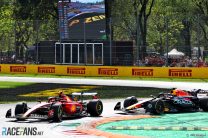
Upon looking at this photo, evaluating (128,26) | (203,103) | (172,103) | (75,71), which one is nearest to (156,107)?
(172,103)

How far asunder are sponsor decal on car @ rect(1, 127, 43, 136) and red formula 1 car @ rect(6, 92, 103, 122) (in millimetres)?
1336

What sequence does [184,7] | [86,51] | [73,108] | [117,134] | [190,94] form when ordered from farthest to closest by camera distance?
[184,7]
[86,51]
[190,94]
[73,108]
[117,134]

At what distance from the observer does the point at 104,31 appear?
4316 cm

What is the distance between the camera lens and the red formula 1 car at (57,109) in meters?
14.4

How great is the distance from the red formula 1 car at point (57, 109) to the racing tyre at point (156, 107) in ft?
5.18

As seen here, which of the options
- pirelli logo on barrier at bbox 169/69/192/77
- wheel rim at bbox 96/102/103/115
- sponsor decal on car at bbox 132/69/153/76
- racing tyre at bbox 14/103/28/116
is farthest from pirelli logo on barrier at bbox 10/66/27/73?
racing tyre at bbox 14/103/28/116

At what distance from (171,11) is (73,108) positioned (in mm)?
50938

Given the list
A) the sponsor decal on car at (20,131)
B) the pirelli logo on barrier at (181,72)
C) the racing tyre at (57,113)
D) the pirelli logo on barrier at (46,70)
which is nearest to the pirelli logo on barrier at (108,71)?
the pirelli logo on barrier at (46,70)

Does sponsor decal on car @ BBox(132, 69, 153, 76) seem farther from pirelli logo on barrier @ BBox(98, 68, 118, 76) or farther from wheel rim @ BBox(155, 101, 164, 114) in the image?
wheel rim @ BBox(155, 101, 164, 114)

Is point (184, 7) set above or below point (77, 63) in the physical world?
above

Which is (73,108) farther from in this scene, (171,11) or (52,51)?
(171,11)

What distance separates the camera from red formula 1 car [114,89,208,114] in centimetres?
1602

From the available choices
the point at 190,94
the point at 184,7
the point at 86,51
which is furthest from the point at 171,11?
the point at 190,94

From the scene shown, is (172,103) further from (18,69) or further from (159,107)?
(18,69)
